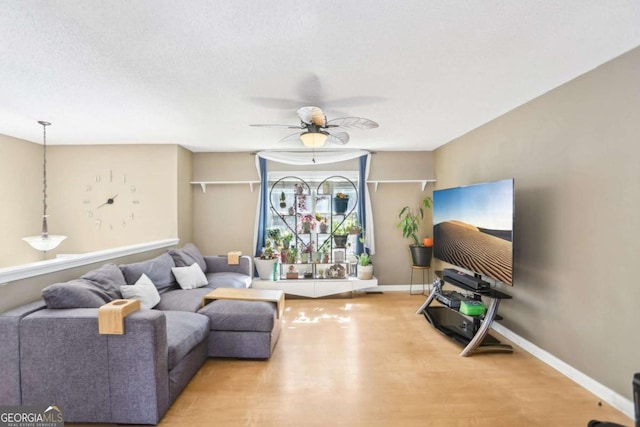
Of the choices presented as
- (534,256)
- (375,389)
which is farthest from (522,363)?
(375,389)

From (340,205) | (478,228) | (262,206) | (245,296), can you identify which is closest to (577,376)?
(478,228)

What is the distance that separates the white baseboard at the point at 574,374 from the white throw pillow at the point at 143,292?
143 inches

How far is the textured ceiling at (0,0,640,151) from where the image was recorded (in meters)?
1.60

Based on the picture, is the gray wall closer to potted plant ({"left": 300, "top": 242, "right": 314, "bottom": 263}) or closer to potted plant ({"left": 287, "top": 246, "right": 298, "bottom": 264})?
potted plant ({"left": 300, "top": 242, "right": 314, "bottom": 263})

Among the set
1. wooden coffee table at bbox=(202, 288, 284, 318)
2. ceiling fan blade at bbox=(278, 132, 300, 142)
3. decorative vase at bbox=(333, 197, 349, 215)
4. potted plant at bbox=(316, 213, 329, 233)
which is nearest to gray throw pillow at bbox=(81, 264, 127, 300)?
wooden coffee table at bbox=(202, 288, 284, 318)

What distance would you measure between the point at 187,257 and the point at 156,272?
0.62 m

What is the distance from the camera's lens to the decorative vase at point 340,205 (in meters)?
4.98

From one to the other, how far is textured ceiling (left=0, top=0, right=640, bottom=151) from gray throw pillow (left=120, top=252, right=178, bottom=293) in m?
1.60

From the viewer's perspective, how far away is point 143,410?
1.88 meters

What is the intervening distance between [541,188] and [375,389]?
2.28 meters

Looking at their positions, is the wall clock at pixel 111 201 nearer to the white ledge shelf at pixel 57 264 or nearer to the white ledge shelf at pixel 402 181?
the white ledge shelf at pixel 57 264

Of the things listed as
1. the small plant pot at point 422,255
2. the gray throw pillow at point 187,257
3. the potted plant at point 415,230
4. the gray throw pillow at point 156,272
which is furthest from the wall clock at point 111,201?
the small plant pot at point 422,255

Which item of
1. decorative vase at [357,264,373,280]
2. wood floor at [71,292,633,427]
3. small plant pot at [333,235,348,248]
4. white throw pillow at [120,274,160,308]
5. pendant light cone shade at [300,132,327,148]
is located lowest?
wood floor at [71,292,633,427]

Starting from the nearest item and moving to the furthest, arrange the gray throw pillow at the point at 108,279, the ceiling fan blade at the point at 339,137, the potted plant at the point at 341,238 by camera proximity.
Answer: the gray throw pillow at the point at 108,279
the ceiling fan blade at the point at 339,137
the potted plant at the point at 341,238
